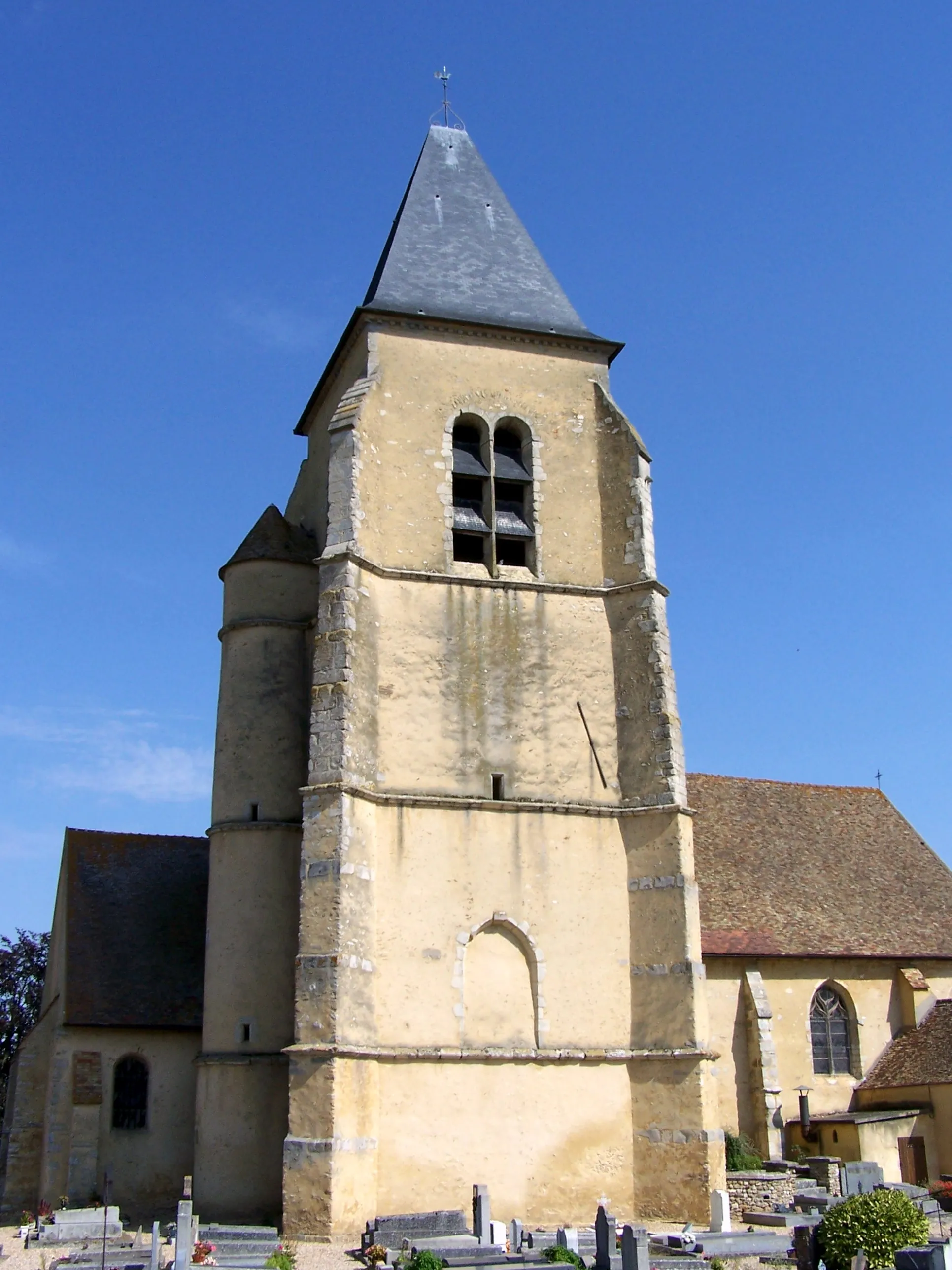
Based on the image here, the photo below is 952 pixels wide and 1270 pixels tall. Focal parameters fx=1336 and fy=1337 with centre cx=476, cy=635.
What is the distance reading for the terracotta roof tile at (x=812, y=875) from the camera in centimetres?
2519

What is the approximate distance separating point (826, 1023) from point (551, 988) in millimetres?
8483

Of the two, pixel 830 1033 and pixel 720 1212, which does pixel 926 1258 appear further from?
pixel 830 1033

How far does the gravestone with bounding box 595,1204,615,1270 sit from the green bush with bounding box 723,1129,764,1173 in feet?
24.5

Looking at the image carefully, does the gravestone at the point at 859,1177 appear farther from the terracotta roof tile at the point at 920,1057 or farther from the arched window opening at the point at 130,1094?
the arched window opening at the point at 130,1094

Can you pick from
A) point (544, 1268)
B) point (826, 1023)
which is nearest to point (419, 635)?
point (544, 1268)

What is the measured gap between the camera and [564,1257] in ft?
47.5

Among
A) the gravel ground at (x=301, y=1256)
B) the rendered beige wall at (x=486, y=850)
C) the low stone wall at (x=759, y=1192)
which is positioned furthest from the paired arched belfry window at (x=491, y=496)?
the gravel ground at (x=301, y=1256)

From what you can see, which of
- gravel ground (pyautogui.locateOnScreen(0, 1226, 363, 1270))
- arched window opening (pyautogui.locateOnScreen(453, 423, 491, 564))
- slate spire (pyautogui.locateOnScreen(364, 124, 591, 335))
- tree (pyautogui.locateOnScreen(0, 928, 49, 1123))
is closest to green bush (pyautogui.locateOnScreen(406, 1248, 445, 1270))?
gravel ground (pyautogui.locateOnScreen(0, 1226, 363, 1270))

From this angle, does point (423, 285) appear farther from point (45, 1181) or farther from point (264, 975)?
point (45, 1181)

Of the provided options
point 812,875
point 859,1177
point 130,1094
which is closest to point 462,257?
point 812,875

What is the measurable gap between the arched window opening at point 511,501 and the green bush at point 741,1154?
10.1 meters

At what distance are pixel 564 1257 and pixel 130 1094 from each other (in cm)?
867

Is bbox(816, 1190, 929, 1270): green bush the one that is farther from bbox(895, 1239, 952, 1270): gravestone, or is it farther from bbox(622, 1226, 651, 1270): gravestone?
bbox(622, 1226, 651, 1270): gravestone

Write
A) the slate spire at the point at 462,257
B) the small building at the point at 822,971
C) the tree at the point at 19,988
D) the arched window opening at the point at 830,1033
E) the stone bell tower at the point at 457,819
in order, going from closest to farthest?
1. the stone bell tower at the point at 457,819
2. the slate spire at the point at 462,257
3. the small building at the point at 822,971
4. the arched window opening at the point at 830,1033
5. the tree at the point at 19,988
